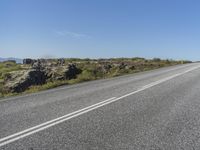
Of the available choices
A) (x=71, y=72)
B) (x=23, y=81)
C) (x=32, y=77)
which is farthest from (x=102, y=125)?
(x=71, y=72)

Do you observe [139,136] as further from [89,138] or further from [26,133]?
[26,133]

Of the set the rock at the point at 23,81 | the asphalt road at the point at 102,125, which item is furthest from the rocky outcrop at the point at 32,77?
the asphalt road at the point at 102,125

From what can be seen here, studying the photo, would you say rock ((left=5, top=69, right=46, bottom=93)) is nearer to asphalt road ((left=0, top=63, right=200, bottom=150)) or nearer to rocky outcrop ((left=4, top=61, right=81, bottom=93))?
rocky outcrop ((left=4, top=61, right=81, bottom=93))

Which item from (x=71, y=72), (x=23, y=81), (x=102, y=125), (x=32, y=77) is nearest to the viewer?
(x=102, y=125)

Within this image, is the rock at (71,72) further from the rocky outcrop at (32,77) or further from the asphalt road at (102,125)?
the asphalt road at (102,125)

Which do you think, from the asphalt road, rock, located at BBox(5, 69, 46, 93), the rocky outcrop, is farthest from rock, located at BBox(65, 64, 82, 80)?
the asphalt road

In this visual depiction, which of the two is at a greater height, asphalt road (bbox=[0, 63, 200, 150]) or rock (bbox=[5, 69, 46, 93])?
asphalt road (bbox=[0, 63, 200, 150])

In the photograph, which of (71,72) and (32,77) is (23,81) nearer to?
(32,77)

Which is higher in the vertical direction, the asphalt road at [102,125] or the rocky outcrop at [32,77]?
the asphalt road at [102,125]

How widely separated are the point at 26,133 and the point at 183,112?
168 inches

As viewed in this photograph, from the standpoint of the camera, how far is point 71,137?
20.0 ft

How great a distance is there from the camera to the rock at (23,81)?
20494 mm

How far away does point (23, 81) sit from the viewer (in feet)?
71.9

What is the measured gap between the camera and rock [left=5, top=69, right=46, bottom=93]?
67.2ft
